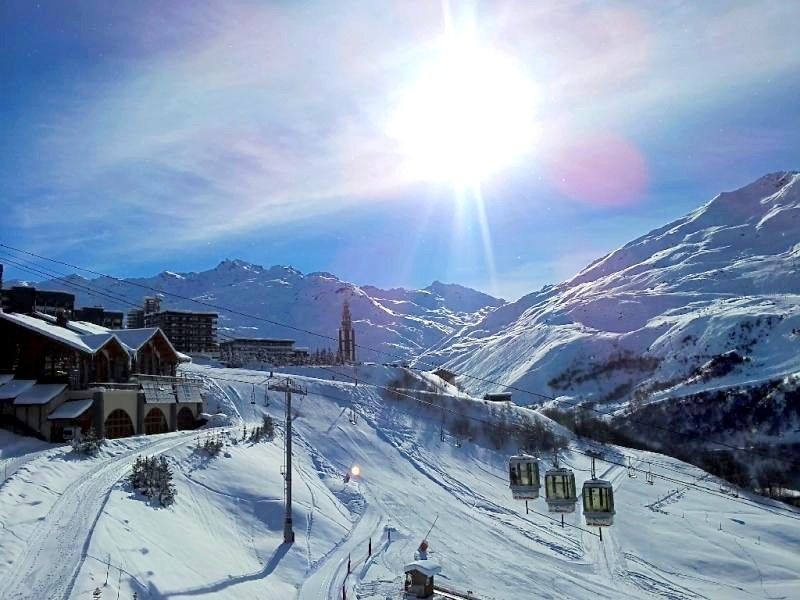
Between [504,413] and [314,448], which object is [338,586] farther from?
[504,413]

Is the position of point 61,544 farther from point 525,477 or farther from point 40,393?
point 40,393

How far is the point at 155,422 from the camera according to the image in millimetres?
49438

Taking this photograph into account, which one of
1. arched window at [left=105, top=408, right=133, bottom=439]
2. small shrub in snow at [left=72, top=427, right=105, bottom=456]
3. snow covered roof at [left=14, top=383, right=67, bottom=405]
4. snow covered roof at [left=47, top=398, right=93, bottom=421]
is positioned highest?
snow covered roof at [left=14, top=383, right=67, bottom=405]

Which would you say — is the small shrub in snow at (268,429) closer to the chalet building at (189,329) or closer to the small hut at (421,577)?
the small hut at (421,577)

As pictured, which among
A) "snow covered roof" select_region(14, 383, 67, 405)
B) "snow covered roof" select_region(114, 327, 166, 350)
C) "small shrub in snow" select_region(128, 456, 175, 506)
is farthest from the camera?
"snow covered roof" select_region(114, 327, 166, 350)

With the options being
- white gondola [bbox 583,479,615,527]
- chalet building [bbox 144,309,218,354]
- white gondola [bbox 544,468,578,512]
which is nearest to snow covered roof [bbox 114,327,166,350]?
white gondola [bbox 544,468,578,512]

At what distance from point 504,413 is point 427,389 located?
12.9 m

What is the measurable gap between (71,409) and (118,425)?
4.37 m

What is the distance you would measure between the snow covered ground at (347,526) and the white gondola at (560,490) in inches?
251

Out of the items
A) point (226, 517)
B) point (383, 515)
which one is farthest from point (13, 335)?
point (383, 515)

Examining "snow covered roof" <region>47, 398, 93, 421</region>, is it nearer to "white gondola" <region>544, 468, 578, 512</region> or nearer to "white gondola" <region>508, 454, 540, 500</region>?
"white gondola" <region>508, 454, 540, 500</region>

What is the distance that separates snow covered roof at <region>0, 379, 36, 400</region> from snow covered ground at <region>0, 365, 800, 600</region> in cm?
292

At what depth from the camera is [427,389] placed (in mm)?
93062

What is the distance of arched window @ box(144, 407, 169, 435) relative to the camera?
48.6 m
